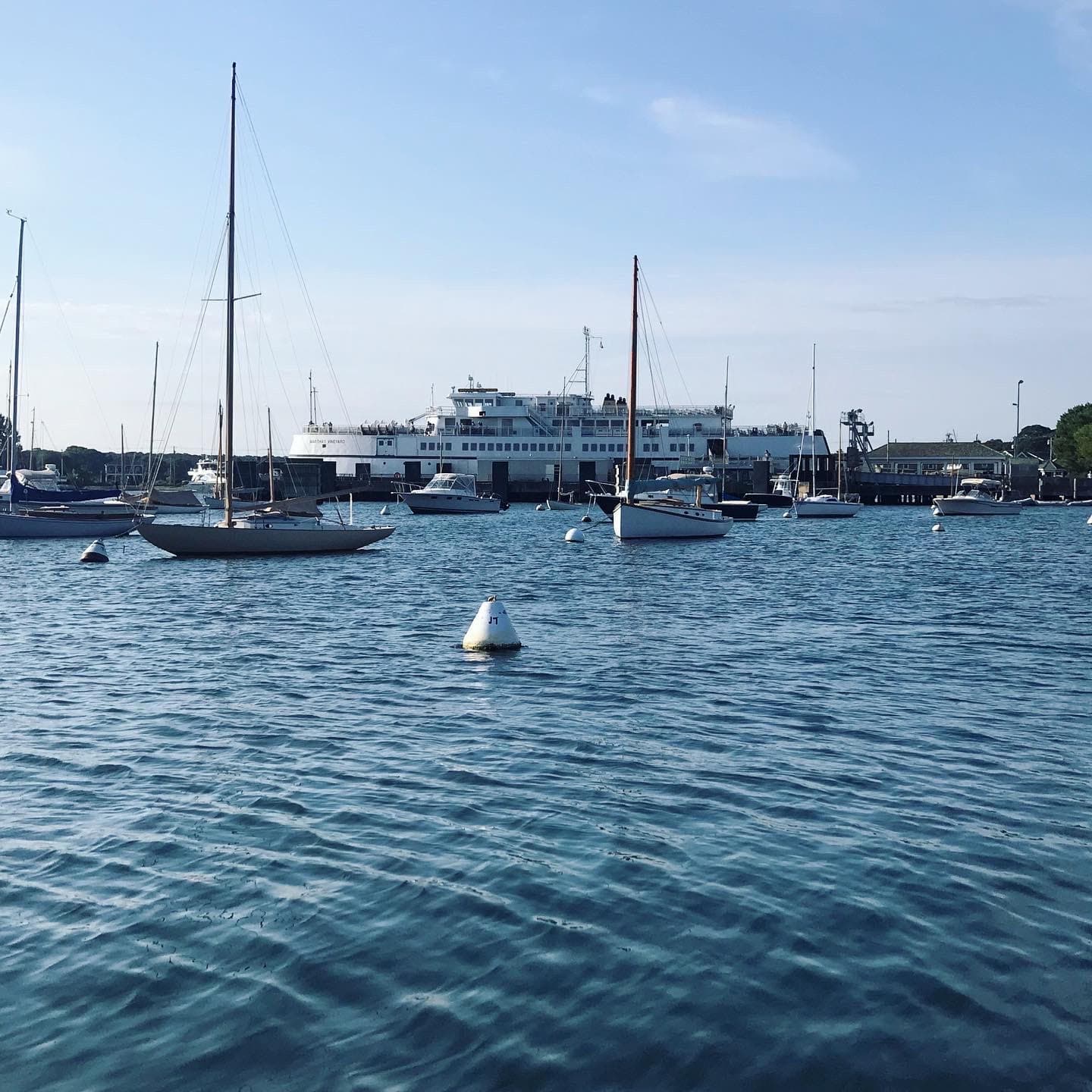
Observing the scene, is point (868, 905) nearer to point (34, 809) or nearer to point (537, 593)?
point (34, 809)

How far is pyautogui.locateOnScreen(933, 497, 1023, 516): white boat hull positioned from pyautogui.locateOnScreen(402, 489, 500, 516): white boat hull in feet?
124

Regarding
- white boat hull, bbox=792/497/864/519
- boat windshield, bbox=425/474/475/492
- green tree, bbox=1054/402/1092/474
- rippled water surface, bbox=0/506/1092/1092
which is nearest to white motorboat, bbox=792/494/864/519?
white boat hull, bbox=792/497/864/519

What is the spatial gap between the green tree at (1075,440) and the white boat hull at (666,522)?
88.4m

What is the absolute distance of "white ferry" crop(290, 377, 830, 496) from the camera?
131 meters

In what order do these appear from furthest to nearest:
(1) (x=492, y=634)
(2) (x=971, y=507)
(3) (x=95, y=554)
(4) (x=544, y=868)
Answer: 1. (2) (x=971, y=507)
2. (3) (x=95, y=554)
3. (1) (x=492, y=634)
4. (4) (x=544, y=868)

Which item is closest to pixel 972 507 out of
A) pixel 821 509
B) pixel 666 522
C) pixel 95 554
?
pixel 821 509

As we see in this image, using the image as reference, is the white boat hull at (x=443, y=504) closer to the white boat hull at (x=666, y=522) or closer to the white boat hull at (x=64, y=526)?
the white boat hull at (x=666, y=522)

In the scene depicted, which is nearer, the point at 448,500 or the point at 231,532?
the point at 231,532

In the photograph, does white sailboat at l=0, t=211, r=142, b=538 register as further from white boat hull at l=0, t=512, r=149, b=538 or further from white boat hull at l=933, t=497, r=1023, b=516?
white boat hull at l=933, t=497, r=1023, b=516

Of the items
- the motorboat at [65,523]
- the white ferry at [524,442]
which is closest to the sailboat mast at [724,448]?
the white ferry at [524,442]

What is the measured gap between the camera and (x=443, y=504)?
322ft

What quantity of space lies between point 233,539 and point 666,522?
2407cm

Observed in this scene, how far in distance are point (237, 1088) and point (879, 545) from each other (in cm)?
5711

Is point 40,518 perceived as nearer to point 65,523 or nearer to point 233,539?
point 65,523
